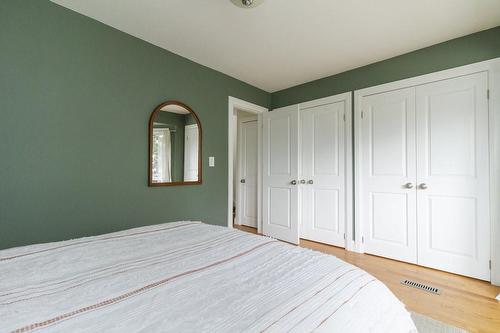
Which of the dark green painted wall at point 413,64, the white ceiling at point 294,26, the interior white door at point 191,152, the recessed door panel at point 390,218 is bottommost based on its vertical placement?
the recessed door panel at point 390,218

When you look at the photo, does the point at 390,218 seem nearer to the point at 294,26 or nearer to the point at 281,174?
the point at 281,174

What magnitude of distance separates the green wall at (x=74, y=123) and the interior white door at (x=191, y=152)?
0.20 metres

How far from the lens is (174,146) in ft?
8.41

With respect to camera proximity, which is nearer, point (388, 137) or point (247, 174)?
point (388, 137)

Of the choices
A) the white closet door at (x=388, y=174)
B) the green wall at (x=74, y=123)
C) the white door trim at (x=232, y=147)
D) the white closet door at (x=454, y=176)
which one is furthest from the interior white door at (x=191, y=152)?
the white closet door at (x=454, y=176)

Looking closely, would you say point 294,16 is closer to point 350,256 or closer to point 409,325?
point 409,325

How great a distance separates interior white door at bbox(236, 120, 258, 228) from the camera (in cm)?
419

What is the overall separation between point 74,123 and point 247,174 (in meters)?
2.84

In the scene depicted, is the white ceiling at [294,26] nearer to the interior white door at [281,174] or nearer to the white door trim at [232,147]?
the white door trim at [232,147]

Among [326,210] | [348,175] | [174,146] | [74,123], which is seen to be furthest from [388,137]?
[74,123]

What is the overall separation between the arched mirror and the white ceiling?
27.9 inches

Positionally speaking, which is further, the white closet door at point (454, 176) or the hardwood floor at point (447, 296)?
the white closet door at point (454, 176)

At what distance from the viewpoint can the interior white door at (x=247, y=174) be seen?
419cm

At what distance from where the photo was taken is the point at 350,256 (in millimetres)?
2809
